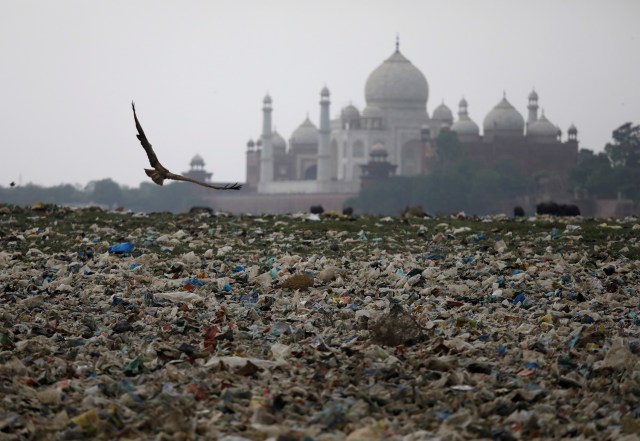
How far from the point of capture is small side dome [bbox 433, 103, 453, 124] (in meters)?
Answer: 92.8

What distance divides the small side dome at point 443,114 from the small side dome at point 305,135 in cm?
824

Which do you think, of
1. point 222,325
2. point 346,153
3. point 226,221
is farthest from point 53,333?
point 346,153

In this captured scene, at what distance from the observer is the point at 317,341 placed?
24.3ft

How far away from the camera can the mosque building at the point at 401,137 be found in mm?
85562

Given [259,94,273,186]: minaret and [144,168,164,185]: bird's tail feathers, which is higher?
[259,94,273,186]: minaret

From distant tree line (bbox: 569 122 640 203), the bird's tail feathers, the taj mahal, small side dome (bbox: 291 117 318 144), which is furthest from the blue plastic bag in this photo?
small side dome (bbox: 291 117 318 144)

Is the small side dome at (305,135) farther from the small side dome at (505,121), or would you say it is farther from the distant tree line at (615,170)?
the distant tree line at (615,170)

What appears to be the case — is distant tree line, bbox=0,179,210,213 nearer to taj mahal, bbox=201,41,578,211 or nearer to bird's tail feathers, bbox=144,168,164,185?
taj mahal, bbox=201,41,578,211

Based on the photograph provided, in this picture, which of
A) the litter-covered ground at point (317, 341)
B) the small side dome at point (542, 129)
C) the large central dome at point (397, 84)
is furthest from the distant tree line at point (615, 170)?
the litter-covered ground at point (317, 341)

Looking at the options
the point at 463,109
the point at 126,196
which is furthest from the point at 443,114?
the point at 126,196

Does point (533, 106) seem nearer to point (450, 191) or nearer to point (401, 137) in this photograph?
point (401, 137)

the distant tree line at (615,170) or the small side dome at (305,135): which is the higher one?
the small side dome at (305,135)

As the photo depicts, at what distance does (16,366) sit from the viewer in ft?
21.7

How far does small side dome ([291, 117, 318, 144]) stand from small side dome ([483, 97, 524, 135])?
12609 millimetres
